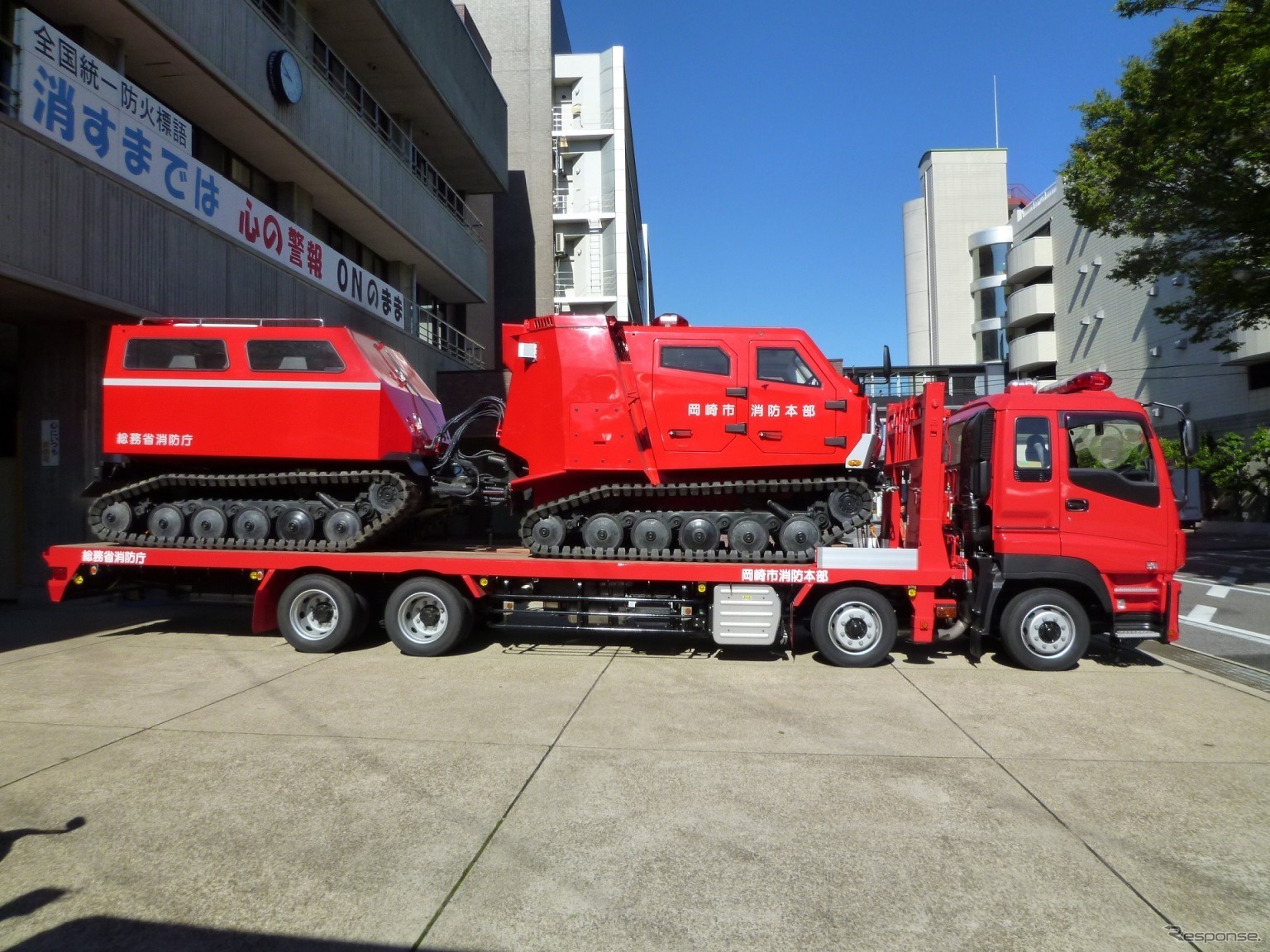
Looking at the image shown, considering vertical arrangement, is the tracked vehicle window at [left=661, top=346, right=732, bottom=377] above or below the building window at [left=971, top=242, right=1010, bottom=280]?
below

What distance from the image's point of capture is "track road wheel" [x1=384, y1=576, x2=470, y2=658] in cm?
832

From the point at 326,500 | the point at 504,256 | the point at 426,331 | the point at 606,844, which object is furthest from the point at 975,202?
the point at 606,844

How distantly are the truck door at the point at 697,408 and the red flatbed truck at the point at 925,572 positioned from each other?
1.23m

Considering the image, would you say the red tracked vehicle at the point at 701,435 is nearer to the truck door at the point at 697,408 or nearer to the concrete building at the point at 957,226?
the truck door at the point at 697,408

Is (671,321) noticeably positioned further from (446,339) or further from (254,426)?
(446,339)

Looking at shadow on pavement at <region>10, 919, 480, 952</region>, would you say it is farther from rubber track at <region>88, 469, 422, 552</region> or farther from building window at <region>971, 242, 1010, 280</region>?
building window at <region>971, 242, 1010, 280</region>

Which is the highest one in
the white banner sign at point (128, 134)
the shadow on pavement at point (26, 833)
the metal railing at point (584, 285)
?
the metal railing at point (584, 285)

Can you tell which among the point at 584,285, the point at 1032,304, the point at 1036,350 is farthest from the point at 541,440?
the point at 1032,304

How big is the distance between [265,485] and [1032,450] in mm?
7820

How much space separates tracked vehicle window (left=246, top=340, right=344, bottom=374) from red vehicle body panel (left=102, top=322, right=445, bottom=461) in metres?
0.04

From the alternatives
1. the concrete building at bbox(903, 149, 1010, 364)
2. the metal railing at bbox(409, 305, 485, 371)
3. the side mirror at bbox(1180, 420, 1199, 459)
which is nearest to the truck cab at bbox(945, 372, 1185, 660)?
the side mirror at bbox(1180, 420, 1199, 459)

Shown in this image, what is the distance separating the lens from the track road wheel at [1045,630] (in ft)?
25.5

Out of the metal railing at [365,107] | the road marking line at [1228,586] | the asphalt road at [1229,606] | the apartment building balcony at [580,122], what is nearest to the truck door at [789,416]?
the asphalt road at [1229,606]

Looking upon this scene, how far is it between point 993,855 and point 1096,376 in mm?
5781
